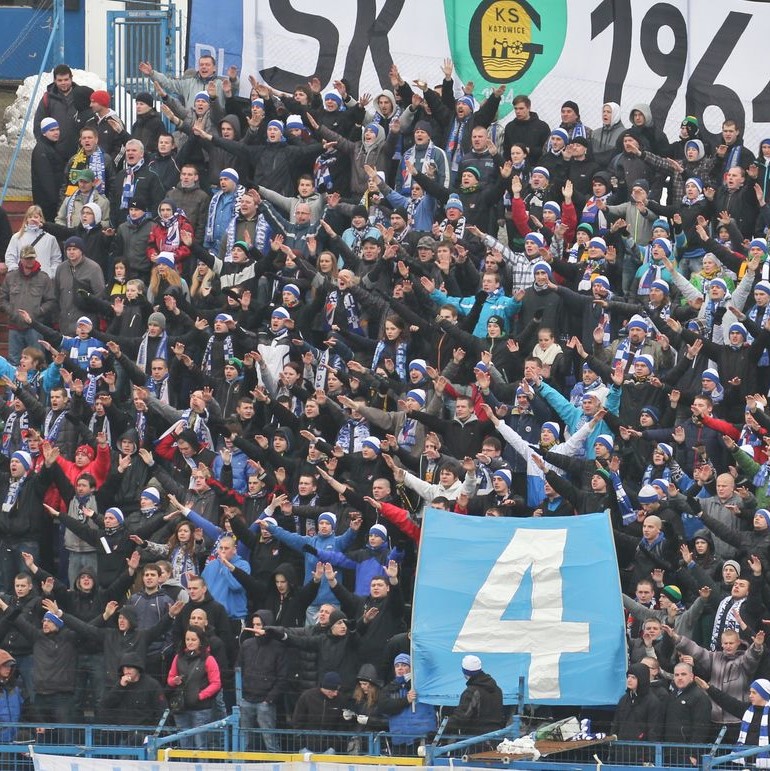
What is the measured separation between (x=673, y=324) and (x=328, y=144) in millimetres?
5252

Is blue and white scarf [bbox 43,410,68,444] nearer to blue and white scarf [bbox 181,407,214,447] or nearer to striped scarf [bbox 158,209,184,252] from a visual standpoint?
blue and white scarf [bbox 181,407,214,447]

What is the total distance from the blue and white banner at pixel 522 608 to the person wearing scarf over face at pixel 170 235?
6695 mm

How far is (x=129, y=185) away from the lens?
92.7 ft

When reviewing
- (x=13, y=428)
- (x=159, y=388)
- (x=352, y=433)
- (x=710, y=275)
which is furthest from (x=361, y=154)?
(x=13, y=428)

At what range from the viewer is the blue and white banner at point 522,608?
66.5 ft

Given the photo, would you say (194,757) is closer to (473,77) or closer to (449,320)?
(449,320)

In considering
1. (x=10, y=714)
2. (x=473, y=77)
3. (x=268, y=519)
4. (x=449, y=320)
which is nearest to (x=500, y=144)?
(x=473, y=77)

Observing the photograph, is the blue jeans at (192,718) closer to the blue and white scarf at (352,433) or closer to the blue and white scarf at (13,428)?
the blue and white scarf at (352,433)

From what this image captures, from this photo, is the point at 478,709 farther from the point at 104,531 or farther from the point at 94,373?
the point at 94,373

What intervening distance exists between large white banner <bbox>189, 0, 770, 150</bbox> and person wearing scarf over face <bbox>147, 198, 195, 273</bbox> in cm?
316

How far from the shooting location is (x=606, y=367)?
79.7 feet

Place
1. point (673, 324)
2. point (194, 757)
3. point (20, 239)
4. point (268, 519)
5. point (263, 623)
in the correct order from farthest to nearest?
point (20, 239), point (673, 324), point (268, 519), point (263, 623), point (194, 757)

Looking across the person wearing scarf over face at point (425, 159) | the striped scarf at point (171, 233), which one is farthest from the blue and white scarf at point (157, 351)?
the person wearing scarf over face at point (425, 159)

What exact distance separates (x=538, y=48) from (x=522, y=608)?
1063cm
